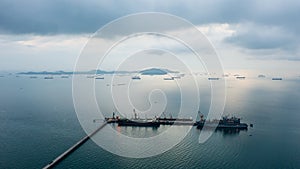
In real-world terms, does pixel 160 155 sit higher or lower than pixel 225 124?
lower

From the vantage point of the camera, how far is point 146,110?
2500cm

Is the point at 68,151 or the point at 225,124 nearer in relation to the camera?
the point at 68,151

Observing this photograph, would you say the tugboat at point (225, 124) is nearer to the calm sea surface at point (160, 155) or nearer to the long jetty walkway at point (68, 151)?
the calm sea surface at point (160, 155)

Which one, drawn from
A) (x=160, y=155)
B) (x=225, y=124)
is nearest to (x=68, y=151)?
(x=160, y=155)

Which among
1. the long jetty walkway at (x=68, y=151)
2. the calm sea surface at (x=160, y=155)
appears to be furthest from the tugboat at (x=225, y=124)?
the long jetty walkway at (x=68, y=151)

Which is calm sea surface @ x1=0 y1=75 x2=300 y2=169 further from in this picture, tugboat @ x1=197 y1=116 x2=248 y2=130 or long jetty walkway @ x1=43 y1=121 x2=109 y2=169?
tugboat @ x1=197 y1=116 x2=248 y2=130

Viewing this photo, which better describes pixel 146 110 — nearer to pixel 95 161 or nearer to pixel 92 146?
pixel 92 146

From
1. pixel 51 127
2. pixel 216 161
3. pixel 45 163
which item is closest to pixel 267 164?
pixel 216 161

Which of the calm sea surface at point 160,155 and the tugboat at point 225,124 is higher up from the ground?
the tugboat at point 225,124

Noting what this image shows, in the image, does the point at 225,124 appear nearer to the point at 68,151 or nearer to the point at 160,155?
the point at 160,155

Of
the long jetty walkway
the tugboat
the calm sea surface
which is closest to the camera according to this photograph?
the long jetty walkway

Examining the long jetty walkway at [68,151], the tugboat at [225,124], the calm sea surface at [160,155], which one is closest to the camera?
the long jetty walkway at [68,151]

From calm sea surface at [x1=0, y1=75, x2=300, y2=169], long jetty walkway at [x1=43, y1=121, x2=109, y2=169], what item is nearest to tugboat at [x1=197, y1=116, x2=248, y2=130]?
calm sea surface at [x1=0, y1=75, x2=300, y2=169]

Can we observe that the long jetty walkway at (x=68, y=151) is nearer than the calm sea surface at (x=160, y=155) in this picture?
Yes
